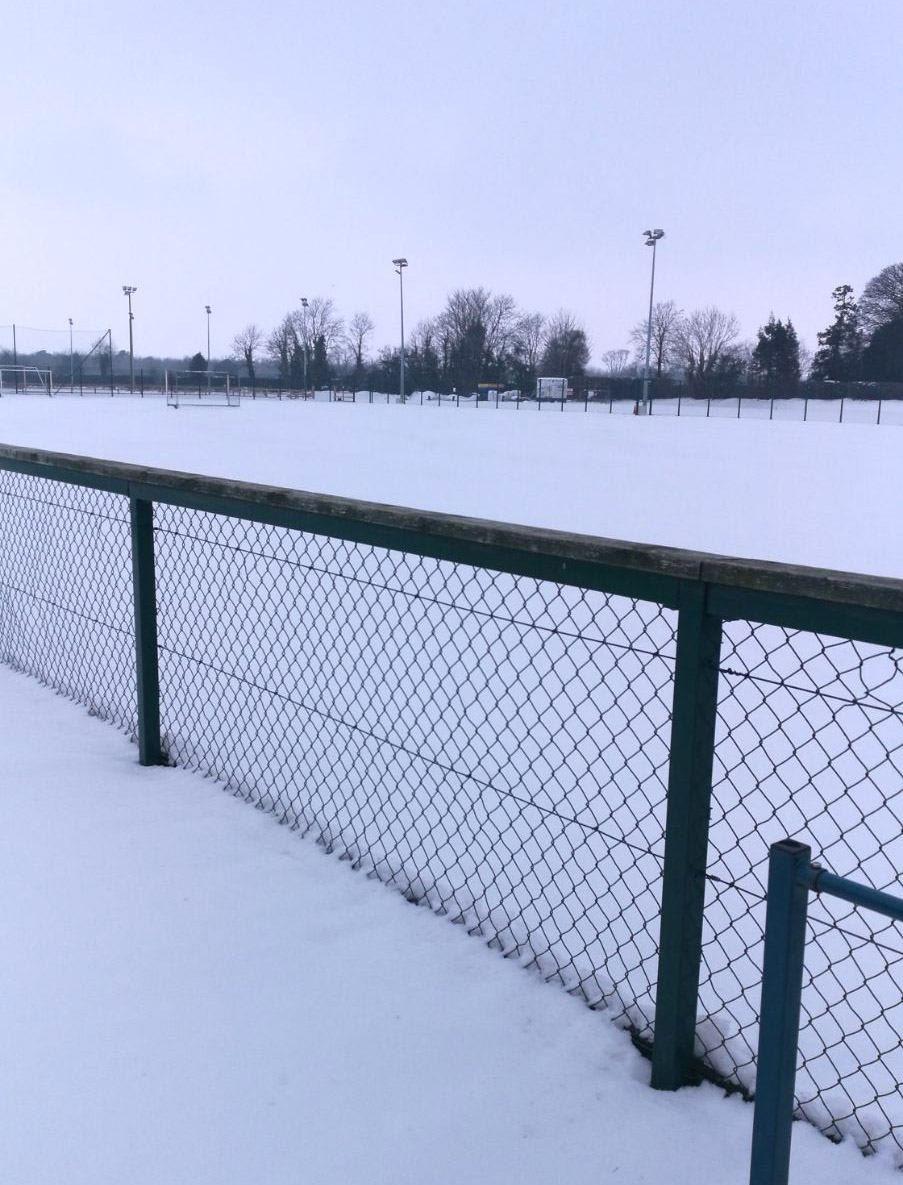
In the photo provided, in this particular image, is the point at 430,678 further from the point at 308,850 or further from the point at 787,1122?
the point at 787,1122

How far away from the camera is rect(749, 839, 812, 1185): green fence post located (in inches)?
57.8

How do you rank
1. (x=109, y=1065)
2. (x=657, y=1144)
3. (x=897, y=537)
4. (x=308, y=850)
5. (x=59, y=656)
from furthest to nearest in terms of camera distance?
(x=897, y=537) < (x=59, y=656) < (x=308, y=850) < (x=109, y=1065) < (x=657, y=1144)

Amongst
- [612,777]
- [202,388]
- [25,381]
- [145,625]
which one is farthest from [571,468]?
[202,388]

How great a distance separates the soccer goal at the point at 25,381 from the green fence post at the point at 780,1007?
49342 mm

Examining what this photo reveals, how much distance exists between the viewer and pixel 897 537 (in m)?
12.8

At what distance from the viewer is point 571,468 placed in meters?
20.0

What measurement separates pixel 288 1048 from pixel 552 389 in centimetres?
6961

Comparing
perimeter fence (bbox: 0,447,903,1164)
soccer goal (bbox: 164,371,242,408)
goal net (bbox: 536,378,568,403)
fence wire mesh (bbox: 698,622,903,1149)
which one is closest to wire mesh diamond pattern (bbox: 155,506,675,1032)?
perimeter fence (bbox: 0,447,903,1164)

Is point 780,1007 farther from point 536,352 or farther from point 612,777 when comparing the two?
point 536,352

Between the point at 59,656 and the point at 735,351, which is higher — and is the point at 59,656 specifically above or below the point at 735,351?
below

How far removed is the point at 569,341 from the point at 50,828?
95.4 m

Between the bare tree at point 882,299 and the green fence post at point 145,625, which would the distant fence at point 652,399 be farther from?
the green fence post at point 145,625

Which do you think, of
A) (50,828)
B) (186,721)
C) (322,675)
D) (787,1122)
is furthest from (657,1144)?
(322,675)

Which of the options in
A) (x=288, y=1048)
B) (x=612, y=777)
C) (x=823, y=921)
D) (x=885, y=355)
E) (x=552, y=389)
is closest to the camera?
(x=823, y=921)
